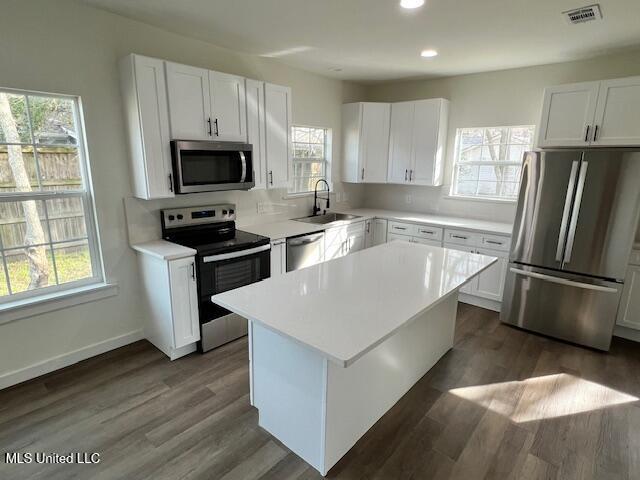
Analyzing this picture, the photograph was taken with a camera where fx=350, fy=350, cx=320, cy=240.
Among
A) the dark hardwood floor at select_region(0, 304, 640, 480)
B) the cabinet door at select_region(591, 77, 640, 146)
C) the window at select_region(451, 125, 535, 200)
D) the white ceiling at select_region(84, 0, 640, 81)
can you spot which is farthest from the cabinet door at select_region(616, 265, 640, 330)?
the white ceiling at select_region(84, 0, 640, 81)

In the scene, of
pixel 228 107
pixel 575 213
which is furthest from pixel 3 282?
pixel 575 213

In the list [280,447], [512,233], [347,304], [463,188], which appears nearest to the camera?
[347,304]

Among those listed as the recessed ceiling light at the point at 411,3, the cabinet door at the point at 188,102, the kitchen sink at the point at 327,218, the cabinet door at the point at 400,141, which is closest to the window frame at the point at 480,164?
the cabinet door at the point at 400,141

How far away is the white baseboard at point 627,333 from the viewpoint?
328 cm

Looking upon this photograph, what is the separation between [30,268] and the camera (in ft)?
8.32

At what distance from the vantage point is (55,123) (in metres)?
2.52

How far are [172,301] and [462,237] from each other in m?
3.04

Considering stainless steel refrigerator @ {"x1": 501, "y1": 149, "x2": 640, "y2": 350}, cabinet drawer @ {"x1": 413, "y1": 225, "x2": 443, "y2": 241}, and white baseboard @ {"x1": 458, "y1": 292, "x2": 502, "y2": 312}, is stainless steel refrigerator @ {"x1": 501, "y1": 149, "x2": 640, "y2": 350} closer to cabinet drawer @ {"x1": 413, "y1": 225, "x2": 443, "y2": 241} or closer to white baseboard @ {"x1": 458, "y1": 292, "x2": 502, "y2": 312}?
white baseboard @ {"x1": 458, "y1": 292, "x2": 502, "y2": 312}

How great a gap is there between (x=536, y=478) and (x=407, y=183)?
11.2ft

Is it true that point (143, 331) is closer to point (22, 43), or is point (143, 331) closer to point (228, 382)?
point (228, 382)

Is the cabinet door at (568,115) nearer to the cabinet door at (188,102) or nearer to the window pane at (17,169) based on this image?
the cabinet door at (188,102)

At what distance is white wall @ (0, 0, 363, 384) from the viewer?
2293 millimetres

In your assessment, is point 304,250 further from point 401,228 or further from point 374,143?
point 374,143

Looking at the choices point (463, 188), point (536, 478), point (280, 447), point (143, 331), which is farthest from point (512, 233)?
point (143, 331)
